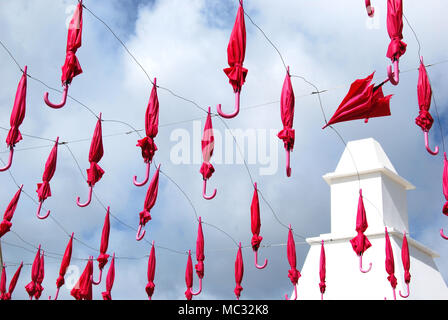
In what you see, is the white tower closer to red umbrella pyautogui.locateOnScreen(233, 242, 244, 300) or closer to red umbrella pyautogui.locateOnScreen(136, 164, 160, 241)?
red umbrella pyautogui.locateOnScreen(233, 242, 244, 300)

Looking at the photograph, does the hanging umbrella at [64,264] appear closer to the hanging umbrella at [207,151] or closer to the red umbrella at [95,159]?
the red umbrella at [95,159]

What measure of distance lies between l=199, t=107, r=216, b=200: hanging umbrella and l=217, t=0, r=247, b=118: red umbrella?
200 cm

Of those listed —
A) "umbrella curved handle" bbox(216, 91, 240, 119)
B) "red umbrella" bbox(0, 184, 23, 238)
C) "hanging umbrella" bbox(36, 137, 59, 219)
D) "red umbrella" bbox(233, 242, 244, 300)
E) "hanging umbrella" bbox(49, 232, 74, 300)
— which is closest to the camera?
"umbrella curved handle" bbox(216, 91, 240, 119)

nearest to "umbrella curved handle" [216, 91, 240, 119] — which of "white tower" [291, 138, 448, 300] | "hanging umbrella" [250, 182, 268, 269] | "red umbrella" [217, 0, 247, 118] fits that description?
"red umbrella" [217, 0, 247, 118]

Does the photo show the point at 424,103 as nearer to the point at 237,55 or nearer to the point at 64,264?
the point at 237,55

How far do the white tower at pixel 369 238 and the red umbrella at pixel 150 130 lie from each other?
40.8ft

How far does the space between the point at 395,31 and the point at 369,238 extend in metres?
14.3

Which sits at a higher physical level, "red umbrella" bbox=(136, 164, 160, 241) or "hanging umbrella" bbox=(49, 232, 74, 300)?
"red umbrella" bbox=(136, 164, 160, 241)

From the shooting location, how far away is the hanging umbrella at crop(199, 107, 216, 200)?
9.52 m

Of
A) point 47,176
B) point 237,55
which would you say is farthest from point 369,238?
point 237,55

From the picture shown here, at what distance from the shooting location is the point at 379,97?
8555mm
